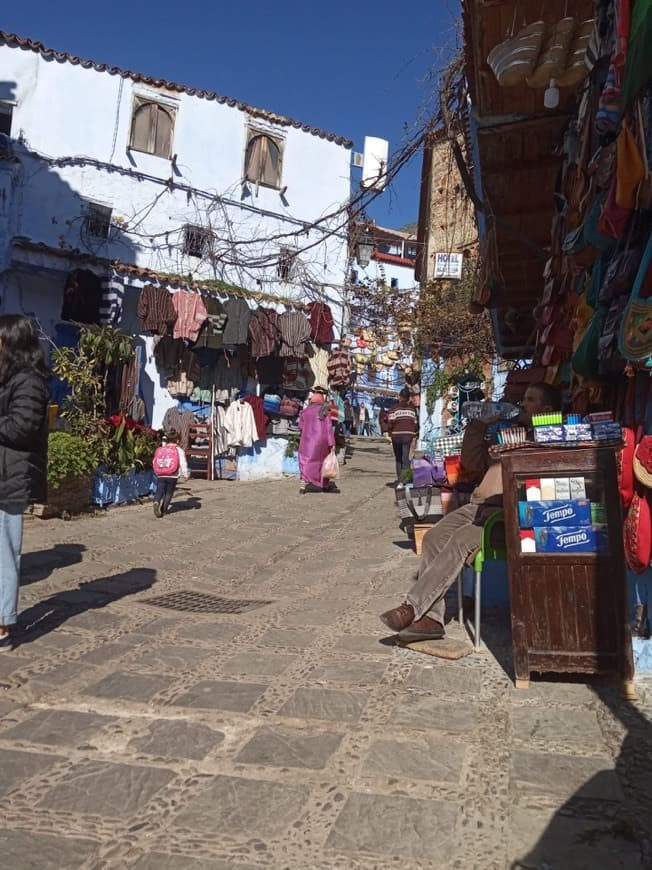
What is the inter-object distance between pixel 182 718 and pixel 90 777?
23.7 inches

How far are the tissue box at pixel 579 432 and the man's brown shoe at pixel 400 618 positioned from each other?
138 cm

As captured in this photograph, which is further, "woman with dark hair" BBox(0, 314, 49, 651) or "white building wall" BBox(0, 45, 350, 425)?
"white building wall" BBox(0, 45, 350, 425)

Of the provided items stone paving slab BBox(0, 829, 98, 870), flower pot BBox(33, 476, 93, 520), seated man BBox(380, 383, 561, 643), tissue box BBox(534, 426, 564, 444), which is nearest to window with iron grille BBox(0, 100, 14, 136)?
flower pot BBox(33, 476, 93, 520)

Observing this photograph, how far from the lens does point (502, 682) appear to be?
3605 millimetres

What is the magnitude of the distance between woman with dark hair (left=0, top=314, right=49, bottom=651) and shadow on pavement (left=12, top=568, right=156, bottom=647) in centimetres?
41

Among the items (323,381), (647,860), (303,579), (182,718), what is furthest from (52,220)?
(647,860)

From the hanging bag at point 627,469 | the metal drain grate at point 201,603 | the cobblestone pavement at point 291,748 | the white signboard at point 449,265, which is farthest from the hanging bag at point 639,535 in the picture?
the white signboard at point 449,265

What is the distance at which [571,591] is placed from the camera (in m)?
3.49

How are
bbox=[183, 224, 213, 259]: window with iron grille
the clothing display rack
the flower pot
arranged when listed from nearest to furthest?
the flower pot, the clothing display rack, bbox=[183, 224, 213, 259]: window with iron grille

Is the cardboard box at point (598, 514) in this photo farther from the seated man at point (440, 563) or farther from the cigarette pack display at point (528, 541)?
the seated man at point (440, 563)

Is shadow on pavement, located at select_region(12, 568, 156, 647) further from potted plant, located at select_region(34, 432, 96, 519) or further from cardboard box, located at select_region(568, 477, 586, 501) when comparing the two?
cardboard box, located at select_region(568, 477, 586, 501)

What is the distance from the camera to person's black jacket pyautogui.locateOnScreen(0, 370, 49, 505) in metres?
3.96

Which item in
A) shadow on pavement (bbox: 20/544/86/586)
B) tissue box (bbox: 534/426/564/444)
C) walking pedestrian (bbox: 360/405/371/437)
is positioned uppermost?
walking pedestrian (bbox: 360/405/371/437)

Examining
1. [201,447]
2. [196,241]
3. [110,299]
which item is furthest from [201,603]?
[196,241]
